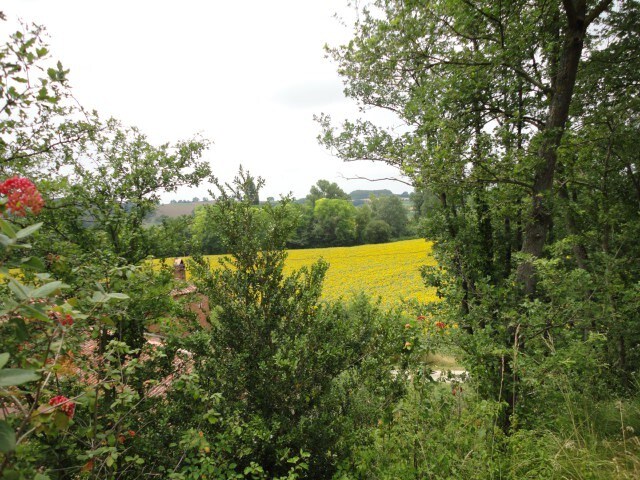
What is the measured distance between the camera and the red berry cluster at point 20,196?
1135 millimetres

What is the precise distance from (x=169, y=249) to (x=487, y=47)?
544 centimetres

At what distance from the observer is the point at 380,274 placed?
28453mm

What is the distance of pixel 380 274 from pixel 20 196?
28249 mm

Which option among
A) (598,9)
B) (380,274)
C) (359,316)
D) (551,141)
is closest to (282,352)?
(359,316)

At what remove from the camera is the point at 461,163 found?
4441 millimetres

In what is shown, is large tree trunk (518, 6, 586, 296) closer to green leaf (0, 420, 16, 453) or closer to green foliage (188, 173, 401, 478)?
green foliage (188, 173, 401, 478)

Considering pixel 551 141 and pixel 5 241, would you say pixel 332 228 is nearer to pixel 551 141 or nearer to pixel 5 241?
pixel 551 141

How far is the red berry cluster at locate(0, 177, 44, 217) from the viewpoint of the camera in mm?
1135

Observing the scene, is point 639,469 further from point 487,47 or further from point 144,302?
point 487,47

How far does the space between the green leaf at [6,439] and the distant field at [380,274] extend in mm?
17350

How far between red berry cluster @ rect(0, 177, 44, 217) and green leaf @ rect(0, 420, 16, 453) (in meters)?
0.70

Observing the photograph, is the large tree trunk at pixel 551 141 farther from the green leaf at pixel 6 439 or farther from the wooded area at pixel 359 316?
the green leaf at pixel 6 439

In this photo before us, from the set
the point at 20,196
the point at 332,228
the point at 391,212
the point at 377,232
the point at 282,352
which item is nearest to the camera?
the point at 20,196

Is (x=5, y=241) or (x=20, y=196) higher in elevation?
(x=20, y=196)
